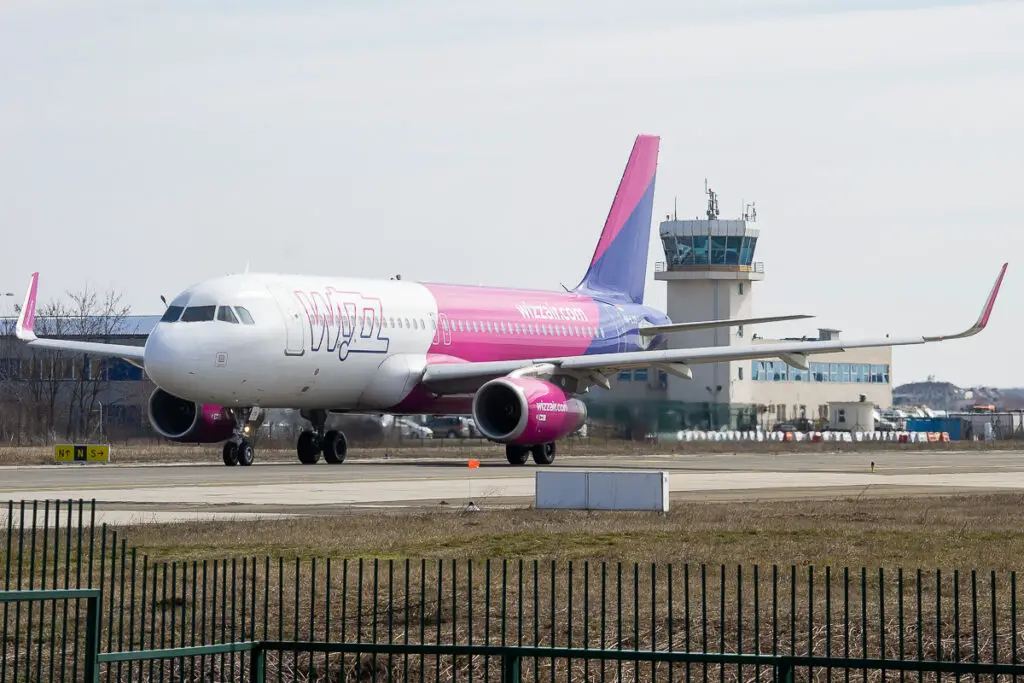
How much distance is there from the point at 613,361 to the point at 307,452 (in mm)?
8307

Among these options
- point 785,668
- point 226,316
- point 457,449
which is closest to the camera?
point 785,668

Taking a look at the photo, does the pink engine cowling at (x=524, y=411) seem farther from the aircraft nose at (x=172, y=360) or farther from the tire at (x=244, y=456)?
the aircraft nose at (x=172, y=360)

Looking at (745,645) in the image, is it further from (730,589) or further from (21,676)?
(21,676)

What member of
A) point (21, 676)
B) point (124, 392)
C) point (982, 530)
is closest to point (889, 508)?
point (982, 530)

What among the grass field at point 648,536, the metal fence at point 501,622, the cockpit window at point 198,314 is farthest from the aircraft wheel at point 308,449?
the metal fence at point 501,622

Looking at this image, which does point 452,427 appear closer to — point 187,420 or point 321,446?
point 321,446

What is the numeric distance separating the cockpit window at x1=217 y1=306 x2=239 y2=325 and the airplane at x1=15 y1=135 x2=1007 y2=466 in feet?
0.16

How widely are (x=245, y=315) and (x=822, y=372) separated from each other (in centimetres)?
6484

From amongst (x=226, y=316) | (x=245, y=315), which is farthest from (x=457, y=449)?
(x=226, y=316)

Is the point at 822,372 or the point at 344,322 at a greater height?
the point at 822,372

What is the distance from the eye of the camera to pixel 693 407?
60125 mm

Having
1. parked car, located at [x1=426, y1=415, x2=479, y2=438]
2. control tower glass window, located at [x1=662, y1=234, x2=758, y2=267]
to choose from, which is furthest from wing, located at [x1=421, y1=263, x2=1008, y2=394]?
→ control tower glass window, located at [x1=662, y1=234, x2=758, y2=267]

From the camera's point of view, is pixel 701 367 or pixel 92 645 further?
pixel 701 367

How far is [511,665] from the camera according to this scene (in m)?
9.10
